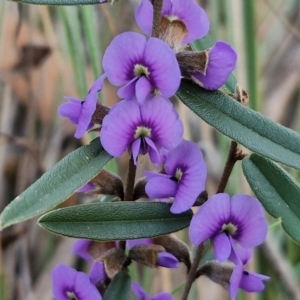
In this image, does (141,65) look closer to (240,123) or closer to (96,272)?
(240,123)

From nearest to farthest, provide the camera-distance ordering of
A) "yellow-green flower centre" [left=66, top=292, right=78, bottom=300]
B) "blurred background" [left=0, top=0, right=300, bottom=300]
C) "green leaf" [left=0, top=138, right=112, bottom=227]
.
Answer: "green leaf" [left=0, top=138, right=112, bottom=227], "yellow-green flower centre" [left=66, top=292, right=78, bottom=300], "blurred background" [left=0, top=0, right=300, bottom=300]

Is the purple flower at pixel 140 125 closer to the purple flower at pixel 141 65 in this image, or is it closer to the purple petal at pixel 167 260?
the purple flower at pixel 141 65

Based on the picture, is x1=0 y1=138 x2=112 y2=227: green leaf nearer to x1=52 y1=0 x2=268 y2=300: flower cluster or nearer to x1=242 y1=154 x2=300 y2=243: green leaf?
x1=52 y1=0 x2=268 y2=300: flower cluster

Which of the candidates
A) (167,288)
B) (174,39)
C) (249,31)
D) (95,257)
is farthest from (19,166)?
(174,39)

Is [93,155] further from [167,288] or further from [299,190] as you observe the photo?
[167,288]

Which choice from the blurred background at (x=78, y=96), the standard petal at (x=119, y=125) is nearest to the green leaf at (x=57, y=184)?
the standard petal at (x=119, y=125)

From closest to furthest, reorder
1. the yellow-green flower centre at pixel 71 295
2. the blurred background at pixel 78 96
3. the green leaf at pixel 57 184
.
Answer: the green leaf at pixel 57 184, the yellow-green flower centre at pixel 71 295, the blurred background at pixel 78 96

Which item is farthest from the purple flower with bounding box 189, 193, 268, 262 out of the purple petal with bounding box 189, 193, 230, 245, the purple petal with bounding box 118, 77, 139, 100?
the purple petal with bounding box 118, 77, 139, 100
